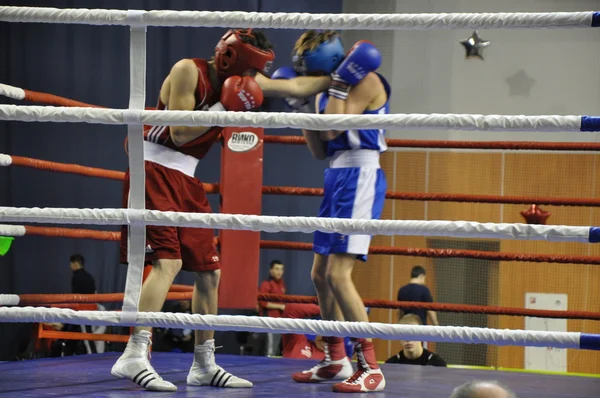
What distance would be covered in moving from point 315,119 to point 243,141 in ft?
6.79

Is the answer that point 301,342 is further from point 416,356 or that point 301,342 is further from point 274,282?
point 274,282

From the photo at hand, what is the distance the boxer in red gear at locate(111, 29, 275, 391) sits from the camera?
2.50 metres

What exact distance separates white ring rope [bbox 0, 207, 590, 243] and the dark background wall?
4855 millimetres

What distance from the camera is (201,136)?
8.87ft

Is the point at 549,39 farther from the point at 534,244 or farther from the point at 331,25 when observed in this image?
the point at 331,25

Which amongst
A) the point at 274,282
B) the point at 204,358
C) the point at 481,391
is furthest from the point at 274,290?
the point at 481,391

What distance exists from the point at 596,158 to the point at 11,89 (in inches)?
258

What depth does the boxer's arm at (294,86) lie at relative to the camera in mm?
2916

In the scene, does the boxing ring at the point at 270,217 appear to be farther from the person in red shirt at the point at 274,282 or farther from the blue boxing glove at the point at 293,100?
the person in red shirt at the point at 274,282

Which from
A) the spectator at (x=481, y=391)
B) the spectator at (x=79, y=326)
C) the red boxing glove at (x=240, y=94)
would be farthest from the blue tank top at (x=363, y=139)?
the spectator at (x=79, y=326)

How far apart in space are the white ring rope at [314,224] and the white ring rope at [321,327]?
210 mm

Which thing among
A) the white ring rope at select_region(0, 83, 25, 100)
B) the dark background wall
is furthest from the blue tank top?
the dark background wall

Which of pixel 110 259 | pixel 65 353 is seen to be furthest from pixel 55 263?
pixel 65 353

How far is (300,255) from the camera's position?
802 centimetres
